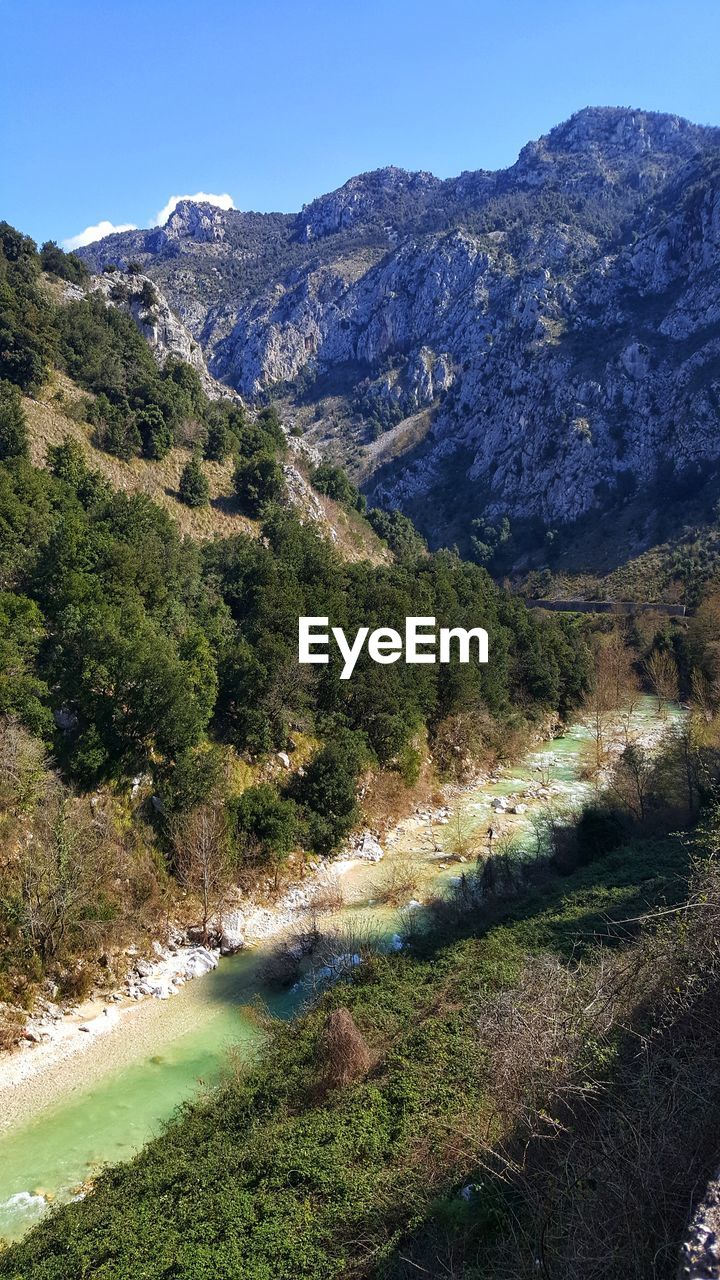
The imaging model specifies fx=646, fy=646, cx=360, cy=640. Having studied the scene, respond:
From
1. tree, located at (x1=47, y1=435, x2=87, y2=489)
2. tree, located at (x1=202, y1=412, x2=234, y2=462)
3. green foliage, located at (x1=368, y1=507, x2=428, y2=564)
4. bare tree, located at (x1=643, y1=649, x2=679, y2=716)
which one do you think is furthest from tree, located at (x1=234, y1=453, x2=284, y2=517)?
bare tree, located at (x1=643, y1=649, x2=679, y2=716)

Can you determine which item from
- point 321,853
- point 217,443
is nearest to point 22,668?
point 321,853

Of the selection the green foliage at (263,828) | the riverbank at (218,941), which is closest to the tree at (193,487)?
the green foliage at (263,828)

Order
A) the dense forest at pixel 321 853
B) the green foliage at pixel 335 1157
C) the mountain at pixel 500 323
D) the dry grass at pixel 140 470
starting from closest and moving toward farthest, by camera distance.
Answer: the dense forest at pixel 321 853
the green foliage at pixel 335 1157
the dry grass at pixel 140 470
the mountain at pixel 500 323

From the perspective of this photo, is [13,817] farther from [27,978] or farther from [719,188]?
[719,188]

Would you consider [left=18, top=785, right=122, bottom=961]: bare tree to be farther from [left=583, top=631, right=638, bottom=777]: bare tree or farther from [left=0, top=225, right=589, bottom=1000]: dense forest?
[left=583, top=631, right=638, bottom=777]: bare tree

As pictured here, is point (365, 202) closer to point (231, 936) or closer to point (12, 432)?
point (12, 432)

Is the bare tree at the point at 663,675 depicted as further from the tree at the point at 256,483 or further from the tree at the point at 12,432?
the tree at the point at 12,432
